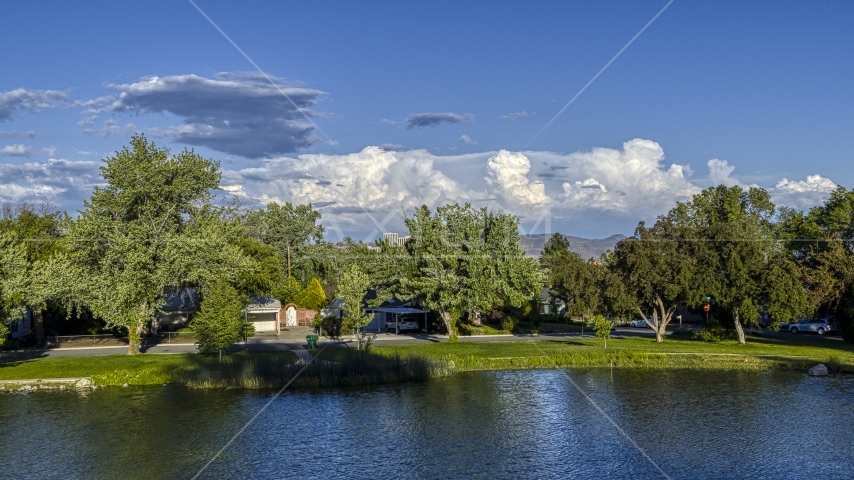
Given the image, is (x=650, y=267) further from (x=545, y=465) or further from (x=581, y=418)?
(x=545, y=465)

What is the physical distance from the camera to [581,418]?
27.7 m

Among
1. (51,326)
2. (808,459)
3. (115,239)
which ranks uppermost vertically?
(115,239)

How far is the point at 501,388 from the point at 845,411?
14539 millimetres

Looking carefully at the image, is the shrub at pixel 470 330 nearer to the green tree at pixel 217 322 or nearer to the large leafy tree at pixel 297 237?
the green tree at pixel 217 322

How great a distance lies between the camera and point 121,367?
127ft

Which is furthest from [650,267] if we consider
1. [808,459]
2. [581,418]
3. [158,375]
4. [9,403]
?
[9,403]

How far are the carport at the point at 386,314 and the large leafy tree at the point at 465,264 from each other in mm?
7418

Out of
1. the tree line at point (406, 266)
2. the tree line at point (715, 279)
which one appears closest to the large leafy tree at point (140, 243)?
the tree line at point (406, 266)

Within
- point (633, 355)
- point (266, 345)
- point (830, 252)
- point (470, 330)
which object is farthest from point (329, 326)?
point (830, 252)

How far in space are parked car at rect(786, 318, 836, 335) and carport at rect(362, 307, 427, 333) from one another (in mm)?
32089

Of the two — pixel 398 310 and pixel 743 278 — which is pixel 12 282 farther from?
pixel 743 278

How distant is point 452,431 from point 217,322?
19042 mm

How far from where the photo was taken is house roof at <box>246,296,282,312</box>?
61.7 metres

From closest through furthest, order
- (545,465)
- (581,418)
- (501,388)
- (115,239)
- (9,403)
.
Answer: (545,465) → (581,418) → (9,403) → (501,388) → (115,239)
